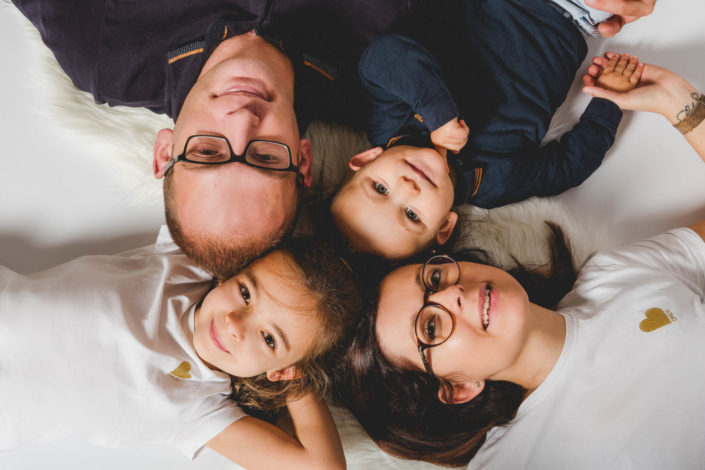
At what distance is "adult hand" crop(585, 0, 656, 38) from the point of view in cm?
116

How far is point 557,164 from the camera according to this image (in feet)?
4.15

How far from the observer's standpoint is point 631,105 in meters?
1.25

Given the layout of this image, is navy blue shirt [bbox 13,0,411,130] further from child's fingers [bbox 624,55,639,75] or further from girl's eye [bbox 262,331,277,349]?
child's fingers [bbox 624,55,639,75]

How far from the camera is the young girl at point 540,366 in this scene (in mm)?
979

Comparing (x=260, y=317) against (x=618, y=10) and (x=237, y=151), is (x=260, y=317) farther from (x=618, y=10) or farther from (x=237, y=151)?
(x=618, y=10)

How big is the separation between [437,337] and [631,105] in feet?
2.87

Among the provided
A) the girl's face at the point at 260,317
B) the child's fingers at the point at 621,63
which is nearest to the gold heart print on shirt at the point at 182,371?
the girl's face at the point at 260,317

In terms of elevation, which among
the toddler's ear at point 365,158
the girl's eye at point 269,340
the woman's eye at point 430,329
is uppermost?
the toddler's ear at point 365,158

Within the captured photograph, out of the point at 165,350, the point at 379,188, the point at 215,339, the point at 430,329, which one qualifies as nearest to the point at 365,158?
the point at 379,188

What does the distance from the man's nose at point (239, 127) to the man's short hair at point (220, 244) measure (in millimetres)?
160

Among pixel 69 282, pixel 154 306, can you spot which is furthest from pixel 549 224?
pixel 69 282

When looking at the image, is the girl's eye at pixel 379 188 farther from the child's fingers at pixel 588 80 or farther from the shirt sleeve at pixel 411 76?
the child's fingers at pixel 588 80

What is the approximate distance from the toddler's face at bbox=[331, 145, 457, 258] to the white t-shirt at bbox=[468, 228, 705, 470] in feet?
1.45

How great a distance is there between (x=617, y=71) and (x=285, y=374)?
124cm
